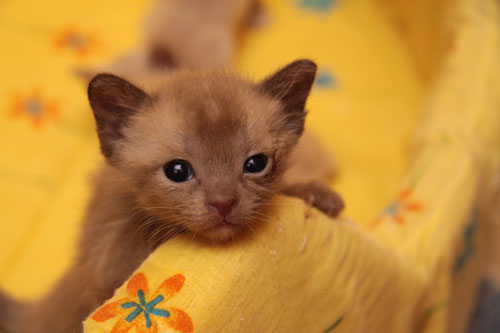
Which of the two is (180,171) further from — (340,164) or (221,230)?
(340,164)

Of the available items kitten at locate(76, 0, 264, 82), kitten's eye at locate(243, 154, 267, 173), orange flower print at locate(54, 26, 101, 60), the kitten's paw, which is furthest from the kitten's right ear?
orange flower print at locate(54, 26, 101, 60)

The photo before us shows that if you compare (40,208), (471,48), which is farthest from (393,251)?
(40,208)

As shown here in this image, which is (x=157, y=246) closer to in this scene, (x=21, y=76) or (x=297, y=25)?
(x=21, y=76)

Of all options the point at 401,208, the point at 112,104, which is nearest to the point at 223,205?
the point at 112,104

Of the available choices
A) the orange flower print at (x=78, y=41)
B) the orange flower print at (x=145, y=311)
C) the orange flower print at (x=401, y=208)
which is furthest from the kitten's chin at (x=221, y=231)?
the orange flower print at (x=78, y=41)

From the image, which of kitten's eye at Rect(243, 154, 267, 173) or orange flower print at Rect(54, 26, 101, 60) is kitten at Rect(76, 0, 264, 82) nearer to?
orange flower print at Rect(54, 26, 101, 60)

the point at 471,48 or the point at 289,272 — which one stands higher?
the point at 471,48

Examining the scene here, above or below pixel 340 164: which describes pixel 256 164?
above
